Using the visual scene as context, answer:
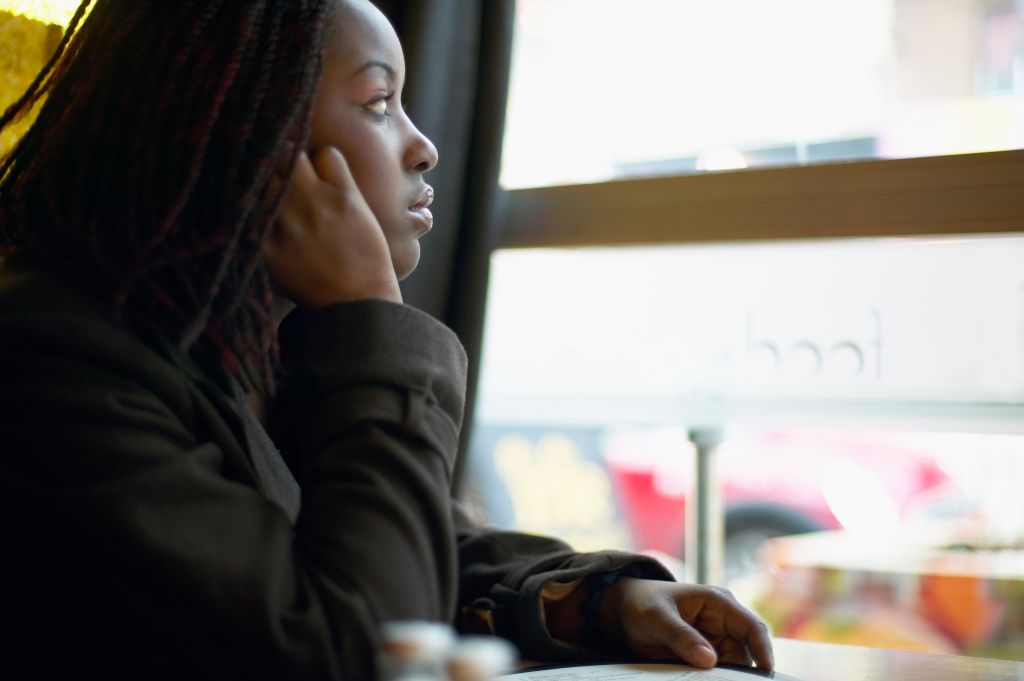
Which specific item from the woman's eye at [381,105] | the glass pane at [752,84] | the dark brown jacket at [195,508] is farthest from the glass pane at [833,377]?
the dark brown jacket at [195,508]

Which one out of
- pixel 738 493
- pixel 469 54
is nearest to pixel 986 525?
pixel 738 493

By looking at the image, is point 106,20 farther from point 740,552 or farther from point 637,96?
point 740,552

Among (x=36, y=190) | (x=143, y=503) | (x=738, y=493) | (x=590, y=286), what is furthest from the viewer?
(x=738, y=493)

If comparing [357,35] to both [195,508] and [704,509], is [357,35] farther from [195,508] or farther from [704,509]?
[704,509]

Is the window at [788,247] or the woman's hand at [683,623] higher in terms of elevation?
the window at [788,247]

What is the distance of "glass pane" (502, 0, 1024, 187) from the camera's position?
1.58 m

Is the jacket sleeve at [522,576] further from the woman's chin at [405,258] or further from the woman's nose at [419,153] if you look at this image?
the woman's nose at [419,153]

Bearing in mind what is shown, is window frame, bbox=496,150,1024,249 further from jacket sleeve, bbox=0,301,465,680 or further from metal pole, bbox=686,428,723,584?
jacket sleeve, bbox=0,301,465,680

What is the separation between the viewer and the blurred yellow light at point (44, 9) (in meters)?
1.25

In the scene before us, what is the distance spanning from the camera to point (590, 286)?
1.86 m

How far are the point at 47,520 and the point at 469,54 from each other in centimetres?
123

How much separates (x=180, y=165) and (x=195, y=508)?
0.97ft

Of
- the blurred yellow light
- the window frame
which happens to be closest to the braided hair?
the blurred yellow light

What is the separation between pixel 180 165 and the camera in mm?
849
